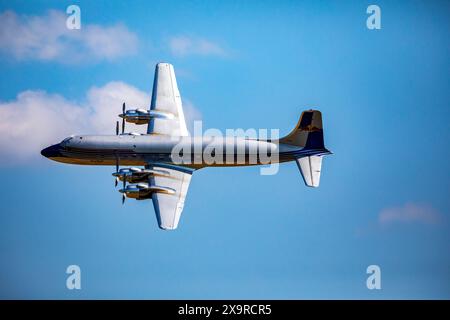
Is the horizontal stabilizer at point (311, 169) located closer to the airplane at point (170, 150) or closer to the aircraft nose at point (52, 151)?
the airplane at point (170, 150)

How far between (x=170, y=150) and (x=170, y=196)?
5.75m

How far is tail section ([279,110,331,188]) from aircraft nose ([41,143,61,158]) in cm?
2122

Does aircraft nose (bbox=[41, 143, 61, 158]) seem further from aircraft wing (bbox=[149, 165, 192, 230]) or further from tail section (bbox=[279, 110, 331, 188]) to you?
tail section (bbox=[279, 110, 331, 188])

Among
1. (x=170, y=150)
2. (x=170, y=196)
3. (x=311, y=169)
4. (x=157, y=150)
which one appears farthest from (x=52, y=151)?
(x=311, y=169)

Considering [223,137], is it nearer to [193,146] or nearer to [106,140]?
[193,146]

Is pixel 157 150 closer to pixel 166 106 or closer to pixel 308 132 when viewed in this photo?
pixel 166 106

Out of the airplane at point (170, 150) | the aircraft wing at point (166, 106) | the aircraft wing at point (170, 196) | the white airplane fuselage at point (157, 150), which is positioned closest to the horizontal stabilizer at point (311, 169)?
the airplane at point (170, 150)

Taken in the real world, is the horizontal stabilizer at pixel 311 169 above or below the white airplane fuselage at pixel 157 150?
below

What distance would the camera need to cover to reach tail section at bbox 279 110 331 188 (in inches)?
3238

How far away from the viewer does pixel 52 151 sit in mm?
82938

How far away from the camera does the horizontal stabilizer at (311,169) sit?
263 ft

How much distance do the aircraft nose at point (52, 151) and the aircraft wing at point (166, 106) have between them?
29.1 ft

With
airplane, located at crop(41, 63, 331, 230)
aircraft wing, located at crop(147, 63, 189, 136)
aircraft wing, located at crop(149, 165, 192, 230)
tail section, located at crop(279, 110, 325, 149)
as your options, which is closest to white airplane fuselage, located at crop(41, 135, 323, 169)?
airplane, located at crop(41, 63, 331, 230)
